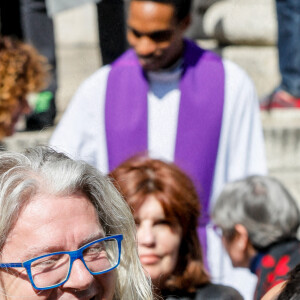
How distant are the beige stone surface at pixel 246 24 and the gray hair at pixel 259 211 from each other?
327cm

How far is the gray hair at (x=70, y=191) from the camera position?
5.94 feet

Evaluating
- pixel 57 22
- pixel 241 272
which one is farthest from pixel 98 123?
pixel 57 22

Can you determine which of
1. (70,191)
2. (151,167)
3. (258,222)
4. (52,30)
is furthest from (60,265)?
(52,30)

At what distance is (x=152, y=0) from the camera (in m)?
3.93

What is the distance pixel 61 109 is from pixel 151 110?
208 cm

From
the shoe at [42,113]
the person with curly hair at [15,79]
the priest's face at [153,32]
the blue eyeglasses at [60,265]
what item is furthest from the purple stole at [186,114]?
the blue eyeglasses at [60,265]

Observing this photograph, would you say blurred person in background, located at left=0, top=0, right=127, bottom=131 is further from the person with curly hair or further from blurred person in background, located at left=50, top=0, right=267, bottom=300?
blurred person in background, located at left=50, top=0, right=267, bottom=300

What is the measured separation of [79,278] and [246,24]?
15.6ft

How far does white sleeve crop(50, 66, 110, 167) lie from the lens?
4008 millimetres

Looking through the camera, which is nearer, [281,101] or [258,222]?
[258,222]


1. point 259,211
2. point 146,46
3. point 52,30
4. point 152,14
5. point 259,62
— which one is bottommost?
point 259,62

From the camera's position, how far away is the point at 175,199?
9.59 feet

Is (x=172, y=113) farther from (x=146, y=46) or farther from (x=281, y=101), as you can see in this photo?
(x=281, y=101)

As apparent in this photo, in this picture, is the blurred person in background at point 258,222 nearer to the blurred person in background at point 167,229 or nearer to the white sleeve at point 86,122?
the blurred person in background at point 167,229
